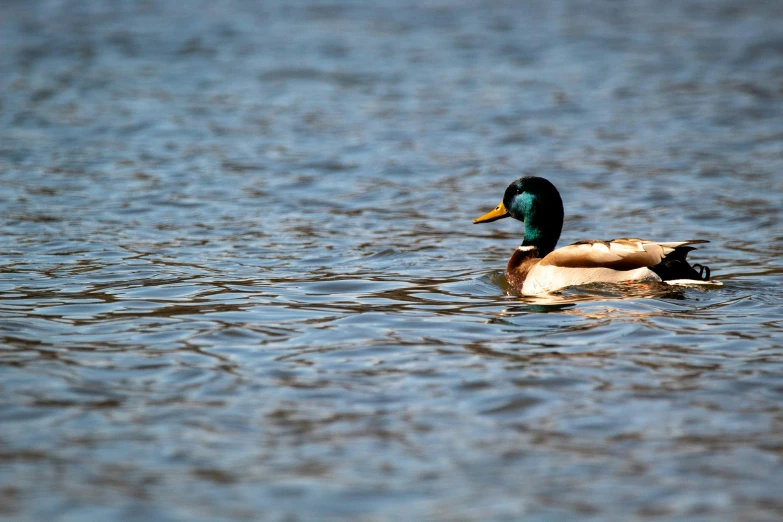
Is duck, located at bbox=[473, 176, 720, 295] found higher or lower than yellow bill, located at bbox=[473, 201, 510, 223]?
lower

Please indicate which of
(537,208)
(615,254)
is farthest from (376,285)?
(615,254)

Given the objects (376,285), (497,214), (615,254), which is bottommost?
(376,285)

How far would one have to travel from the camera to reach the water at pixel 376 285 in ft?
16.9

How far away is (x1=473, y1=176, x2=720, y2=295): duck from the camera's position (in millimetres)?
8672

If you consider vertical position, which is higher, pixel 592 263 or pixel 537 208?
pixel 537 208

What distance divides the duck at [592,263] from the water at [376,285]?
0.18 meters

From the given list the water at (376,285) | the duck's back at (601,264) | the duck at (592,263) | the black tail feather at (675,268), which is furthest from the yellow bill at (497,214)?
the black tail feather at (675,268)

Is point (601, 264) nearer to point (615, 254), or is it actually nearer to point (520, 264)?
point (615, 254)

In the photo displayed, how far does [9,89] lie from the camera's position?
18000 millimetres

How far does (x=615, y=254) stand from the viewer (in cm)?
877

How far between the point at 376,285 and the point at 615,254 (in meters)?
1.88

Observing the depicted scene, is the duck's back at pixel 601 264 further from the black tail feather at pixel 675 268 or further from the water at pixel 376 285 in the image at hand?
the water at pixel 376 285

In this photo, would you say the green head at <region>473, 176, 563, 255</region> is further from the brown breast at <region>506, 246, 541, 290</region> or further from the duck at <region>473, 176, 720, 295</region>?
the brown breast at <region>506, 246, 541, 290</region>

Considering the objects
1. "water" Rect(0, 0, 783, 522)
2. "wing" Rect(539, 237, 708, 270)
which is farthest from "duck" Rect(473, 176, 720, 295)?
"water" Rect(0, 0, 783, 522)
